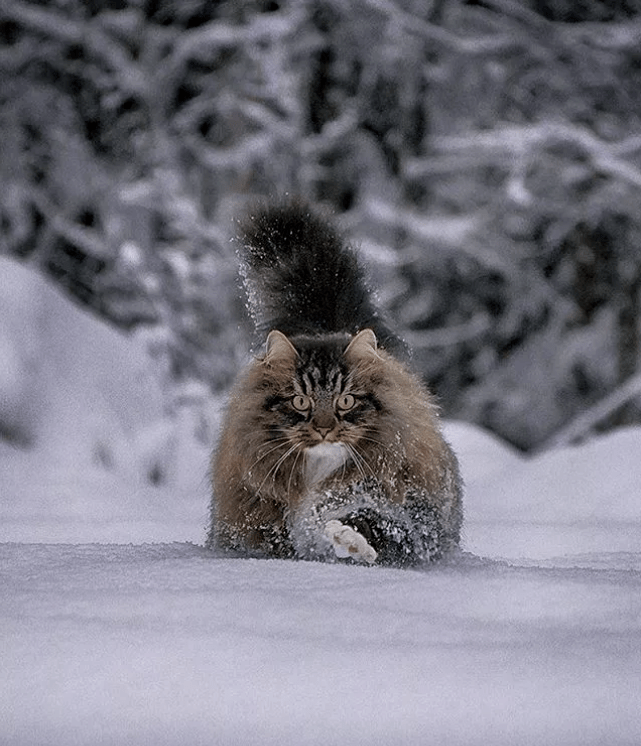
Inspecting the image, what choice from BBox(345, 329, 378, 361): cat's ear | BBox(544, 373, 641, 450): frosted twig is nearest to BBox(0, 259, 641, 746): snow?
BBox(345, 329, 378, 361): cat's ear

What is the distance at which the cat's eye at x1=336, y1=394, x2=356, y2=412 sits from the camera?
10.2ft

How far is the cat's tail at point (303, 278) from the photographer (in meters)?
3.86

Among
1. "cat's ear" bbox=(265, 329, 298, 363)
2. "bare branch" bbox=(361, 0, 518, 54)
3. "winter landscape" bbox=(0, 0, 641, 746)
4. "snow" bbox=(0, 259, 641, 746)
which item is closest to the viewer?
"snow" bbox=(0, 259, 641, 746)

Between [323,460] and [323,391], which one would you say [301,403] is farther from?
[323,460]

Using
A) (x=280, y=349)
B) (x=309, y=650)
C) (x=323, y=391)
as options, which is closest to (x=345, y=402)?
(x=323, y=391)

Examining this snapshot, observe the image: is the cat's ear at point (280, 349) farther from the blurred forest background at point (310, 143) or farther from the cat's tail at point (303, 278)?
the blurred forest background at point (310, 143)

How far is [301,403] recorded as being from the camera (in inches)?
123

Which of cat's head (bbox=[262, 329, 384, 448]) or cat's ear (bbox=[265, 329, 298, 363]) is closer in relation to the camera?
cat's head (bbox=[262, 329, 384, 448])

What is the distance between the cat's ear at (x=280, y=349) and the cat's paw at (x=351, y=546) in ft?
1.72

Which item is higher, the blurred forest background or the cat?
the blurred forest background

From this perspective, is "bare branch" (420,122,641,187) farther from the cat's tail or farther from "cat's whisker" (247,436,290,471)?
"cat's whisker" (247,436,290,471)

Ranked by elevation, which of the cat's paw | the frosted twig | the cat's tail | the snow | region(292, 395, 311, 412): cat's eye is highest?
the frosted twig

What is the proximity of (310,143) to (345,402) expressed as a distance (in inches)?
293

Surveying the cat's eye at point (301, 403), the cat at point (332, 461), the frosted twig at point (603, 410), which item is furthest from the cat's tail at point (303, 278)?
the frosted twig at point (603, 410)
